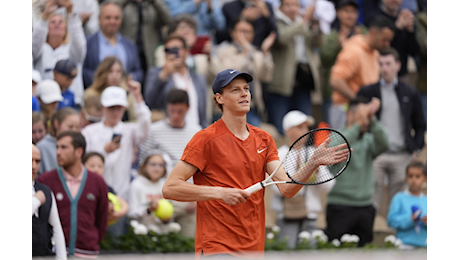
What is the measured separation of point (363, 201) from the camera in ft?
33.9

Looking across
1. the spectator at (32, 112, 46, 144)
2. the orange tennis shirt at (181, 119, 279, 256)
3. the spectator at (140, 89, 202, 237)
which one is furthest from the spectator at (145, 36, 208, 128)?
the orange tennis shirt at (181, 119, 279, 256)

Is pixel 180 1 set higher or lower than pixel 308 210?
higher

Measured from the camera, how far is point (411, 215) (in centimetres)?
1011

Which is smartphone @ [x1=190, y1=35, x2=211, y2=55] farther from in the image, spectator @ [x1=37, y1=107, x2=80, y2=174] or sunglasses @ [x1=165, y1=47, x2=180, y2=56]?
spectator @ [x1=37, y1=107, x2=80, y2=174]

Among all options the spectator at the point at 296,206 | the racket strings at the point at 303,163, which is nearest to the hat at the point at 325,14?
the spectator at the point at 296,206

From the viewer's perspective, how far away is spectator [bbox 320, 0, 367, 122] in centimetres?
1288

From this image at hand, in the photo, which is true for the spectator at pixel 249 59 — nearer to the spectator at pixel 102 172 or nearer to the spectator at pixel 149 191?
the spectator at pixel 149 191

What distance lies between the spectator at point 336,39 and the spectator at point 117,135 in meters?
4.04

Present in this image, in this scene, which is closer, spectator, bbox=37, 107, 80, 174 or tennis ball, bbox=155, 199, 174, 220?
spectator, bbox=37, 107, 80, 174

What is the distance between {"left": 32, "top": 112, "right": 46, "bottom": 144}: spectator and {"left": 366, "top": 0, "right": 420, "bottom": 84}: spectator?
19.8ft

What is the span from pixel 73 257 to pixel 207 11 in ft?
17.2

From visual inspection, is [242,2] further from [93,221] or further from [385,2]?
[93,221]
